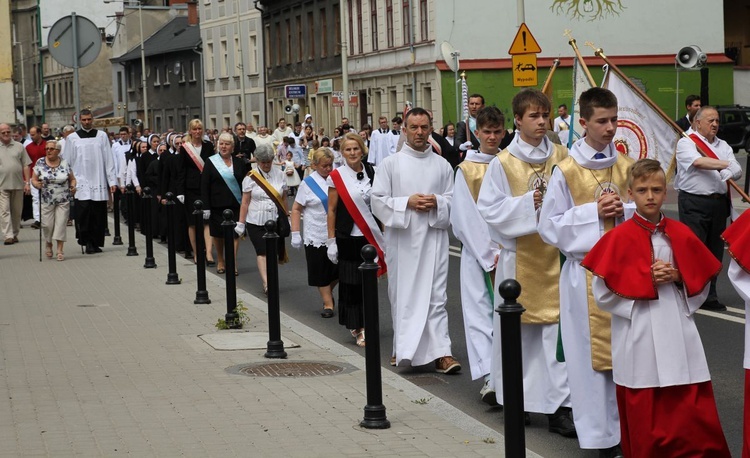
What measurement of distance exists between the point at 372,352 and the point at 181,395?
1.54 metres

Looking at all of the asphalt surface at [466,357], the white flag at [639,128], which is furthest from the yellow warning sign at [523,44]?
the white flag at [639,128]

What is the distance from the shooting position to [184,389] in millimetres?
9367

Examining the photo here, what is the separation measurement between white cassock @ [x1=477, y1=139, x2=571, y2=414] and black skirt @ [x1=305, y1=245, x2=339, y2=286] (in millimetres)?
5092

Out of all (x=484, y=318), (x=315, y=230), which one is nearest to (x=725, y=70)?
(x=315, y=230)

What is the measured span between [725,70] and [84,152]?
122 feet

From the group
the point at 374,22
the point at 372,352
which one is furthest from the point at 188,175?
the point at 374,22

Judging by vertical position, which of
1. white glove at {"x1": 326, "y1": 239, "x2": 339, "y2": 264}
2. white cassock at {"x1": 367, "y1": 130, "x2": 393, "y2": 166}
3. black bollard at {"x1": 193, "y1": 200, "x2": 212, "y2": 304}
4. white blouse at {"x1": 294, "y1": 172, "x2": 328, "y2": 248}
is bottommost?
black bollard at {"x1": 193, "y1": 200, "x2": 212, "y2": 304}

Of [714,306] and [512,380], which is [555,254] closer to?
[512,380]

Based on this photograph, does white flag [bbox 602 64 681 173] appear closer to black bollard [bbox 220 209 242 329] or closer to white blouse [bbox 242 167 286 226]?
black bollard [bbox 220 209 242 329]

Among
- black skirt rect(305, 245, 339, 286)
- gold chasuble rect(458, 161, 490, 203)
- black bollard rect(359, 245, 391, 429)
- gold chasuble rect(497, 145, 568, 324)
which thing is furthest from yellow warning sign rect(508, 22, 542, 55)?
black bollard rect(359, 245, 391, 429)

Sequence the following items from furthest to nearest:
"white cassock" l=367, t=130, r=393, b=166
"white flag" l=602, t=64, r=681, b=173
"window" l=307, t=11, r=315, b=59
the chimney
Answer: the chimney → "window" l=307, t=11, r=315, b=59 → "white cassock" l=367, t=130, r=393, b=166 → "white flag" l=602, t=64, r=681, b=173

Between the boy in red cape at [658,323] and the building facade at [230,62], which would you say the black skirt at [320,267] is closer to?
the boy in red cape at [658,323]

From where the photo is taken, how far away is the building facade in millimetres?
74375

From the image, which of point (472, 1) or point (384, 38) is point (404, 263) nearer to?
point (472, 1)
